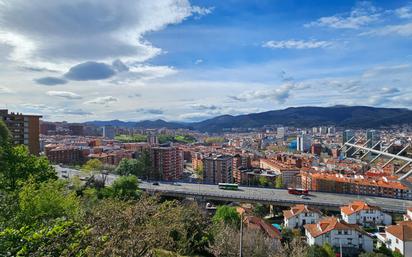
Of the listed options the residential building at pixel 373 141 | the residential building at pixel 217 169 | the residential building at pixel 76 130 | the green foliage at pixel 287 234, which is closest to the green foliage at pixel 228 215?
the green foliage at pixel 287 234

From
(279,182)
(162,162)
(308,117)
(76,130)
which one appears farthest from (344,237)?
(308,117)

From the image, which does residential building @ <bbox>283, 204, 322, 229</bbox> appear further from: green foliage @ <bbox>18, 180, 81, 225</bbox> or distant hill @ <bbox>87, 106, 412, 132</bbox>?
distant hill @ <bbox>87, 106, 412, 132</bbox>

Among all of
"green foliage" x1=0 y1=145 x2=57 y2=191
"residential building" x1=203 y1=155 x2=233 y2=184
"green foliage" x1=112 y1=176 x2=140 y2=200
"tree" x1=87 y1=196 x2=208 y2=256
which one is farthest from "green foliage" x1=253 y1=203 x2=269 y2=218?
"tree" x1=87 y1=196 x2=208 y2=256

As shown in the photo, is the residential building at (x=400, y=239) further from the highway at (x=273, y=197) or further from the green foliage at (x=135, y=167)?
the green foliage at (x=135, y=167)

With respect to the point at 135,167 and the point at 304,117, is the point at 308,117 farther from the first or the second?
the point at 135,167

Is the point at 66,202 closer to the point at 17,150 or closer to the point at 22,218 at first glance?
the point at 22,218
